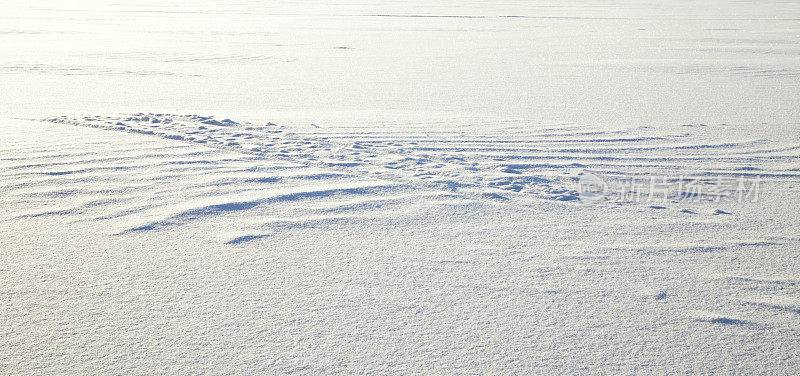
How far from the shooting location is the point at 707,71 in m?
6.96

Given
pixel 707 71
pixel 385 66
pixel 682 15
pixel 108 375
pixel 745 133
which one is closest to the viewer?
pixel 108 375

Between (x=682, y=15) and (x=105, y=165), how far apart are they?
1577cm

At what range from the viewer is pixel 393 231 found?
8.06ft

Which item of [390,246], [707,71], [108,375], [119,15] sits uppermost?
[119,15]

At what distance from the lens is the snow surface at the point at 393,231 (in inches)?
65.3

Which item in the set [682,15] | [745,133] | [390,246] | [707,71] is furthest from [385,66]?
[682,15]

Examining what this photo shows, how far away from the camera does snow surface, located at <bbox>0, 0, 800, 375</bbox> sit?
166 cm

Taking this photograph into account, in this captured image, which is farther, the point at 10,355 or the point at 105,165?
the point at 105,165

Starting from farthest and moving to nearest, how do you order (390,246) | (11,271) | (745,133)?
1. (745,133)
2. (390,246)
3. (11,271)

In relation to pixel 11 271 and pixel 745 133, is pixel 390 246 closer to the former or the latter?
pixel 11 271

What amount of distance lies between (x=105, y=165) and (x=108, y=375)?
1944mm

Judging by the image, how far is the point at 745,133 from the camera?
4051 mm

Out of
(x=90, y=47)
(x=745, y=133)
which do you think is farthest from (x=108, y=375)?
(x=90, y=47)

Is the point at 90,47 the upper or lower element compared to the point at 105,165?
upper
